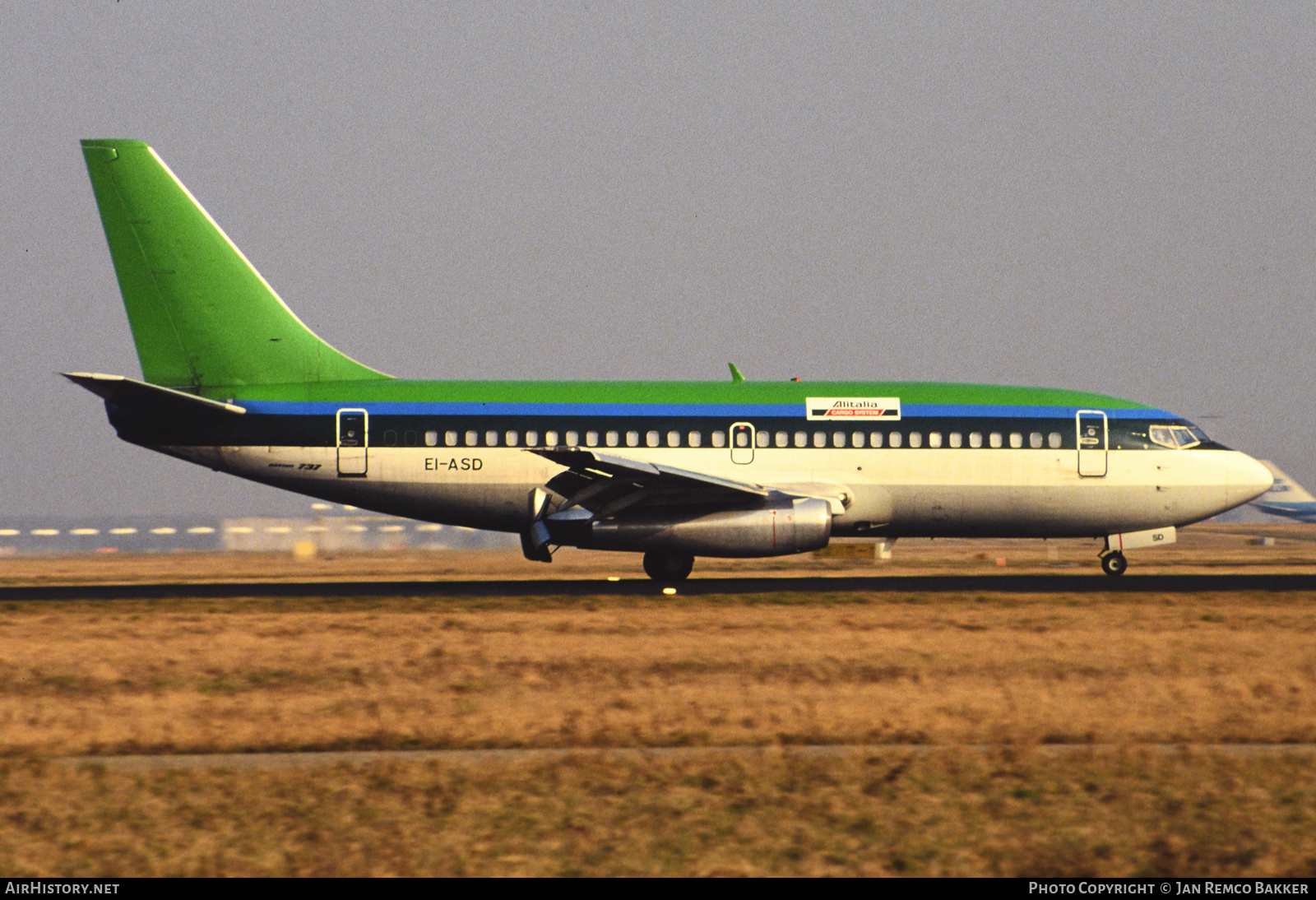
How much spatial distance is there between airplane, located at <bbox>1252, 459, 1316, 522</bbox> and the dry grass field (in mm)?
89997

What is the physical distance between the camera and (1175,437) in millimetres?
29672

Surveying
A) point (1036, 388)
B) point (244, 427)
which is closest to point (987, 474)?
point (1036, 388)

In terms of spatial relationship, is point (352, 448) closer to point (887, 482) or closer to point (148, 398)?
point (148, 398)

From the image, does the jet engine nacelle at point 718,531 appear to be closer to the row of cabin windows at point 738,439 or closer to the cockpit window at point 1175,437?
the row of cabin windows at point 738,439

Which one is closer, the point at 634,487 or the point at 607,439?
the point at 634,487

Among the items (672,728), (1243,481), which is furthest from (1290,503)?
(672,728)

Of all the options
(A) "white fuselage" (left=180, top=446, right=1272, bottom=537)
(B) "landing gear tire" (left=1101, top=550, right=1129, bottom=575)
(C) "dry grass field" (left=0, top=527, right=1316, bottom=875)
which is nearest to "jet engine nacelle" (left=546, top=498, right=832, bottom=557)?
(A) "white fuselage" (left=180, top=446, right=1272, bottom=537)

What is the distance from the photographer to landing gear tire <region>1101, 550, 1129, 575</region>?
29.7 meters

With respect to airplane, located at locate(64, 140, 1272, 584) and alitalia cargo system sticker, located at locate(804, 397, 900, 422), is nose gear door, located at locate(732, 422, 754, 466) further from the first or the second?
alitalia cargo system sticker, located at locate(804, 397, 900, 422)

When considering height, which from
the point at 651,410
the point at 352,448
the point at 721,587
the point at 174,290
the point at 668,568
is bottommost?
the point at 721,587

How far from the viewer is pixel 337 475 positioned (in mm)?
28094

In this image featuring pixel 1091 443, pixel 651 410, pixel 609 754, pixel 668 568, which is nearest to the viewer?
pixel 609 754

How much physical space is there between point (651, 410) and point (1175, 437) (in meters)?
12.2
